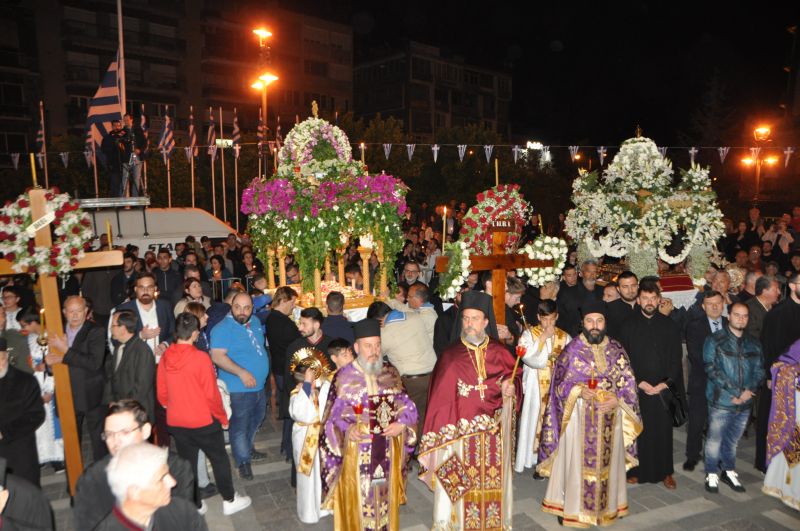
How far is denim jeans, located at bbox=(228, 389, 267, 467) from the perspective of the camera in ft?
24.3

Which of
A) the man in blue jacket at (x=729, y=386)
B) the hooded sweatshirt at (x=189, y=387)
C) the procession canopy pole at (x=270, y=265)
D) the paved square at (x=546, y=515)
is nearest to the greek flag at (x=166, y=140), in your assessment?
the procession canopy pole at (x=270, y=265)

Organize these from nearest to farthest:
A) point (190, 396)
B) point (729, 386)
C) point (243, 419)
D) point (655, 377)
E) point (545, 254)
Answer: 1. point (190, 396)
2. point (729, 386)
3. point (655, 377)
4. point (243, 419)
5. point (545, 254)

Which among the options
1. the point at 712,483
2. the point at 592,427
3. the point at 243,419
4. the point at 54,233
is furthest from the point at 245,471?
the point at 712,483

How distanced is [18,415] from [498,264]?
17.1 ft

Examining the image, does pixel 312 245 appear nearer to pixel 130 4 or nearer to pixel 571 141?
pixel 130 4

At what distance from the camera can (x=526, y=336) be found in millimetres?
7121

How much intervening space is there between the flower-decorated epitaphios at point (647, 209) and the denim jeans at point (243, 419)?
325 inches

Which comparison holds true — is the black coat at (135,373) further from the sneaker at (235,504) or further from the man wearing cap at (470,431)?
the man wearing cap at (470,431)

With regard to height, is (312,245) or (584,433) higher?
(312,245)

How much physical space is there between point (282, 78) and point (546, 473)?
50911mm

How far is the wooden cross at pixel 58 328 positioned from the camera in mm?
6352

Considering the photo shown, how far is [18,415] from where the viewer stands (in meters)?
5.58

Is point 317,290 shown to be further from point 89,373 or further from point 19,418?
point 19,418

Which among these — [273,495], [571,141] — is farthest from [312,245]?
[571,141]
